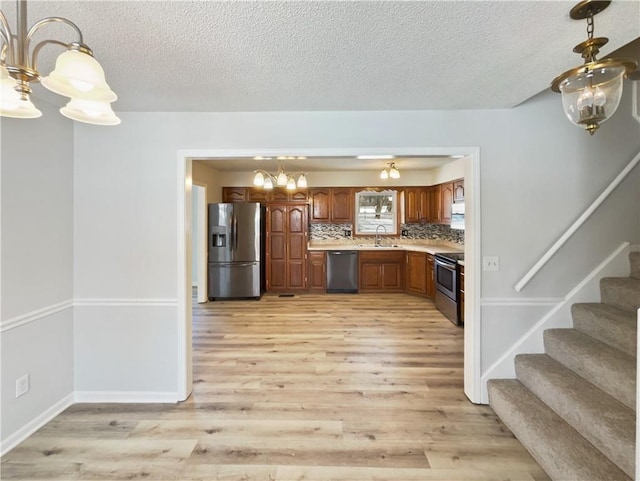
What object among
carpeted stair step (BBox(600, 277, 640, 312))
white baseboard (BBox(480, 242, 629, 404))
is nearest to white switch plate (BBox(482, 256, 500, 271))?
white baseboard (BBox(480, 242, 629, 404))

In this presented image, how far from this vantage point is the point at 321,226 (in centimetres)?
655

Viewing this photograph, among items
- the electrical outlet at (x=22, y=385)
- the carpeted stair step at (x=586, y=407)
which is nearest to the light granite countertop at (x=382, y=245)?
the carpeted stair step at (x=586, y=407)

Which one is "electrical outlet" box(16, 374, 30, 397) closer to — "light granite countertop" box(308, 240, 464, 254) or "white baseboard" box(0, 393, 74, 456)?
"white baseboard" box(0, 393, 74, 456)

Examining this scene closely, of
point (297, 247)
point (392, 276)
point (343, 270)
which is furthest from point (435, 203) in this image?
point (297, 247)

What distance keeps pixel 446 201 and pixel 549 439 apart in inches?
164

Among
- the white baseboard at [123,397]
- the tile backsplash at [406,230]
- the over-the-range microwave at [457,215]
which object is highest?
the over-the-range microwave at [457,215]

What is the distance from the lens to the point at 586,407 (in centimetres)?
168

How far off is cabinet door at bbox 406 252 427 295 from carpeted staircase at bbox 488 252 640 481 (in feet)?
10.1

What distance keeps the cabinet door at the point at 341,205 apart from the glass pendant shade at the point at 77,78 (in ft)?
17.3

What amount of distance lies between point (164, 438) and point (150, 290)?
1053 millimetres

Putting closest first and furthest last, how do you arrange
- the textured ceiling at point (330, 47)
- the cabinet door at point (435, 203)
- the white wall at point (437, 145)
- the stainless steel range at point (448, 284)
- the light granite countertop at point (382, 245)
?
the textured ceiling at point (330, 47) → the white wall at point (437, 145) → the stainless steel range at point (448, 284) → the cabinet door at point (435, 203) → the light granite countertop at point (382, 245)

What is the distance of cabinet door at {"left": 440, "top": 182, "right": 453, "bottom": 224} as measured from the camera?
5164mm

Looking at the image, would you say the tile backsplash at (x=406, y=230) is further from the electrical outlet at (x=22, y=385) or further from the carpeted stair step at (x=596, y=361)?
the electrical outlet at (x=22, y=385)

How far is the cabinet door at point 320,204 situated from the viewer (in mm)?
6163
